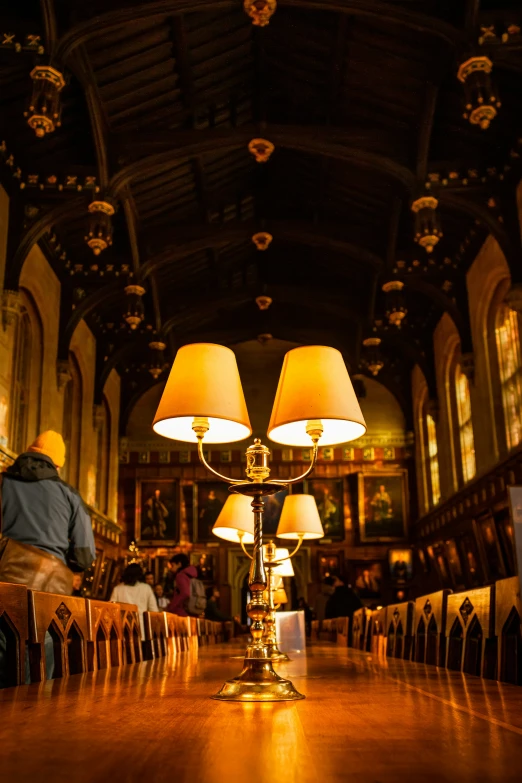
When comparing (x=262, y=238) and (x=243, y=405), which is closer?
(x=243, y=405)

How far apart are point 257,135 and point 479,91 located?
4025 mm

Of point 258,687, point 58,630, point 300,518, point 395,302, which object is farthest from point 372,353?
point 258,687

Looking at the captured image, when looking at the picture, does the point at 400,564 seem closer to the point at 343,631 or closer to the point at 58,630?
the point at 343,631

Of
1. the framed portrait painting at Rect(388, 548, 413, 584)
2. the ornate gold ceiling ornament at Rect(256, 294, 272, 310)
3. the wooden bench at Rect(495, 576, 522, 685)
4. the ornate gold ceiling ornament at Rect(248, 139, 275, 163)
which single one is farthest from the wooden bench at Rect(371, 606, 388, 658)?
the framed portrait painting at Rect(388, 548, 413, 584)

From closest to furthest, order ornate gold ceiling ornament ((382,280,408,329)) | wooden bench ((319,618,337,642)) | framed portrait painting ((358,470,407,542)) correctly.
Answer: wooden bench ((319,618,337,642)), ornate gold ceiling ornament ((382,280,408,329)), framed portrait painting ((358,470,407,542))

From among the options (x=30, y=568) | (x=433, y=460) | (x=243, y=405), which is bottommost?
(x=30, y=568)

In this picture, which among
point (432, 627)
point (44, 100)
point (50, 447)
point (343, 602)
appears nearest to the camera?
point (432, 627)

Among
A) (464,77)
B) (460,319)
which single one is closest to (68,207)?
(464,77)

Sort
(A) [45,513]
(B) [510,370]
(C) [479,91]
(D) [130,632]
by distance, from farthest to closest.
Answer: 1. (B) [510,370]
2. (C) [479,91]
3. (A) [45,513]
4. (D) [130,632]

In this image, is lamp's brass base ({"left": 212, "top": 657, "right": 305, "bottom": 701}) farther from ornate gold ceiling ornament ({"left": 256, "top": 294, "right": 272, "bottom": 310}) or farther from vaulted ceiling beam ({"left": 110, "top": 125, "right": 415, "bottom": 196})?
ornate gold ceiling ornament ({"left": 256, "top": 294, "right": 272, "bottom": 310})

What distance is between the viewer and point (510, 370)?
1272 centimetres

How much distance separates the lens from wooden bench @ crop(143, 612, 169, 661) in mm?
4270

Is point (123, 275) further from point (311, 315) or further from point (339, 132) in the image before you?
point (311, 315)

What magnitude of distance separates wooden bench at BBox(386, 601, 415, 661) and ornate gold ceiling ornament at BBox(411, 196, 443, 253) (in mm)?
6019
